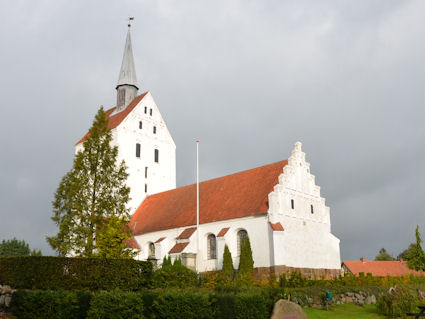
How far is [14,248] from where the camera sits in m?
72.6

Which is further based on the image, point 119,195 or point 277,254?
point 277,254

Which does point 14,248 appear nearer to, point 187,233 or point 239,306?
point 187,233

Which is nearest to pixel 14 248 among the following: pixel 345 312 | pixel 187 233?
pixel 187 233

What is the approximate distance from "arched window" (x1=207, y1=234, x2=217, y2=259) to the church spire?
23.0 metres

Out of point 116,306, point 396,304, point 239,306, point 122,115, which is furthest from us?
point 122,115

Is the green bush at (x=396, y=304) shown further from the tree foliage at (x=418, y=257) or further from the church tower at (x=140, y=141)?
the church tower at (x=140, y=141)

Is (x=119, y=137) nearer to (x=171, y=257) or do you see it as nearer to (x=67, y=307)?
(x=171, y=257)

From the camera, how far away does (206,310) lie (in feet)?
43.8

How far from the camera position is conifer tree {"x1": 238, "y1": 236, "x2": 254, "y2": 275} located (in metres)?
28.3

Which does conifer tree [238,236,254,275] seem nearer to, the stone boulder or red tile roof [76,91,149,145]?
the stone boulder

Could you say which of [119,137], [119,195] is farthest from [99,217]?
[119,137]

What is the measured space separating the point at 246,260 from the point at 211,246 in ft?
19.2

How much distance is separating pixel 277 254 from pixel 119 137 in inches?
918

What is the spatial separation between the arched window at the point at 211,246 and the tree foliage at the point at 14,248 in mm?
49583
